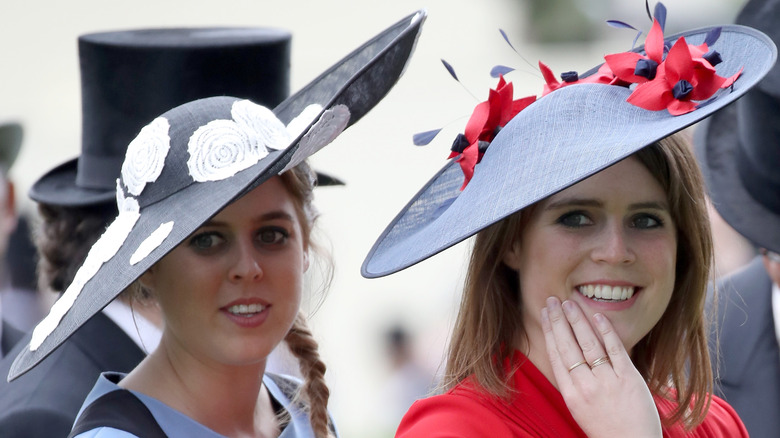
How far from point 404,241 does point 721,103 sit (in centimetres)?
74

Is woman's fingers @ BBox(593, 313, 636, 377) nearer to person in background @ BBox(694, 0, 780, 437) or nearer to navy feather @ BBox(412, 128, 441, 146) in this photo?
navy feather @ BBox(412, 128, 441, 146)

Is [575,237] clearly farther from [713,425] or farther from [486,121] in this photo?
[713,425]

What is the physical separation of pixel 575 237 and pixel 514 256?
19 cm

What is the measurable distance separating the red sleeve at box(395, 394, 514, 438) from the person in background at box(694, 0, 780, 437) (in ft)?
5.24

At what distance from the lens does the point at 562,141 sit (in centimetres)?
196

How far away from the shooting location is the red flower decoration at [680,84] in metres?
2.01

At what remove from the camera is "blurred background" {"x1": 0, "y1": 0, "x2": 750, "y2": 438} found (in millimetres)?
9789

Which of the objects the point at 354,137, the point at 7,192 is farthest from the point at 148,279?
the point at 354,137

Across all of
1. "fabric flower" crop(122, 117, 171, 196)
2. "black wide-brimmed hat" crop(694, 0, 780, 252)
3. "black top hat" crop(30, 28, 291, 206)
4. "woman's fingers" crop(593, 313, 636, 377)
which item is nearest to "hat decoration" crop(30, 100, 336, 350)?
"fabric flower" crop(122, 117, 171, 196)

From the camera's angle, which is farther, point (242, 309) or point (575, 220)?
point (242, 309)

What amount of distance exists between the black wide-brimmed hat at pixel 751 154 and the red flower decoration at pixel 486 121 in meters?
1.20

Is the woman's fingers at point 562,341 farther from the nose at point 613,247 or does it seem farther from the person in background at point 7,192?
the person in background at point 7,192

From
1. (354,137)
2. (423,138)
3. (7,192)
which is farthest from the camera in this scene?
(354,137)

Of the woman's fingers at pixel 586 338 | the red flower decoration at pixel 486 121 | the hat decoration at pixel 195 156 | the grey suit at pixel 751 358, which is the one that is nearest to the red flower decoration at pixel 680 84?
the red flower decoration at pixel 486 121
